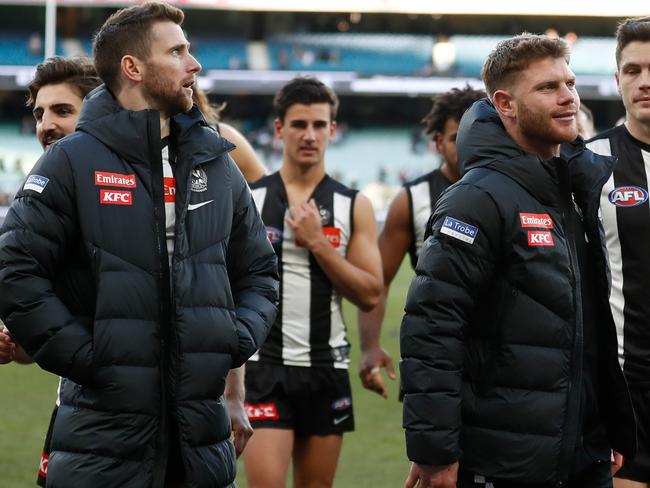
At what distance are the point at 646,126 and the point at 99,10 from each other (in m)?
33.7

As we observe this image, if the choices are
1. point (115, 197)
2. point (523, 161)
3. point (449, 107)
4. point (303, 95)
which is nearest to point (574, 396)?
point (523, 161)

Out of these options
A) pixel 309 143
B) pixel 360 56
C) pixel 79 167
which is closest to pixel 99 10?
pixel 360 56

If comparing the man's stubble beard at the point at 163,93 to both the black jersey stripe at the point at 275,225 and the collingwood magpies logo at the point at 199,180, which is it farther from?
the black jersey stripe at the point at 275,225

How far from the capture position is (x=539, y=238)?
3.44m

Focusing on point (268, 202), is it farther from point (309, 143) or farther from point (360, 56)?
point (360, 56)

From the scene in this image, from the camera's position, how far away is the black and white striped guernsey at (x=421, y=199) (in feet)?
18.7

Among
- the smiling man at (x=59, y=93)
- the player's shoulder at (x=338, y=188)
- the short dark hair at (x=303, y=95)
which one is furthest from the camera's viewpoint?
the short dark hair at (x=303, y=95)

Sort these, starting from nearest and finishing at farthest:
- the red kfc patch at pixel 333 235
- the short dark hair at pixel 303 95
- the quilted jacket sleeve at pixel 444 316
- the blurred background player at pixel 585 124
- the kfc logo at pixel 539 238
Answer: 1. the quilted jacket sleeve at pixel 444 316
2. the kfc logo at pixel 539 238
3. the red kfc patch at pixel 333 235
4. the short dark hair at pixel 303 95
5. the blurred background player at pixel 585 124

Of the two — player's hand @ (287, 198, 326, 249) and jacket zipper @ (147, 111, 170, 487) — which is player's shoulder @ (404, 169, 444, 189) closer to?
player's hand @ (287, 198, 326, 249)

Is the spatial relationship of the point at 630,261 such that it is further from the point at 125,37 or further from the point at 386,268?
the point at 125,37

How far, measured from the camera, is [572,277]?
11.4ft

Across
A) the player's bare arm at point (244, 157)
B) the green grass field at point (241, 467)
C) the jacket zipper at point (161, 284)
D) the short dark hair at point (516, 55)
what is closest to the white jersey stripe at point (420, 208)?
the player's bare arm at point (244, 157)

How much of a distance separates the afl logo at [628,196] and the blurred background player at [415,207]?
52.3 inches

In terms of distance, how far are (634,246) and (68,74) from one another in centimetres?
219
